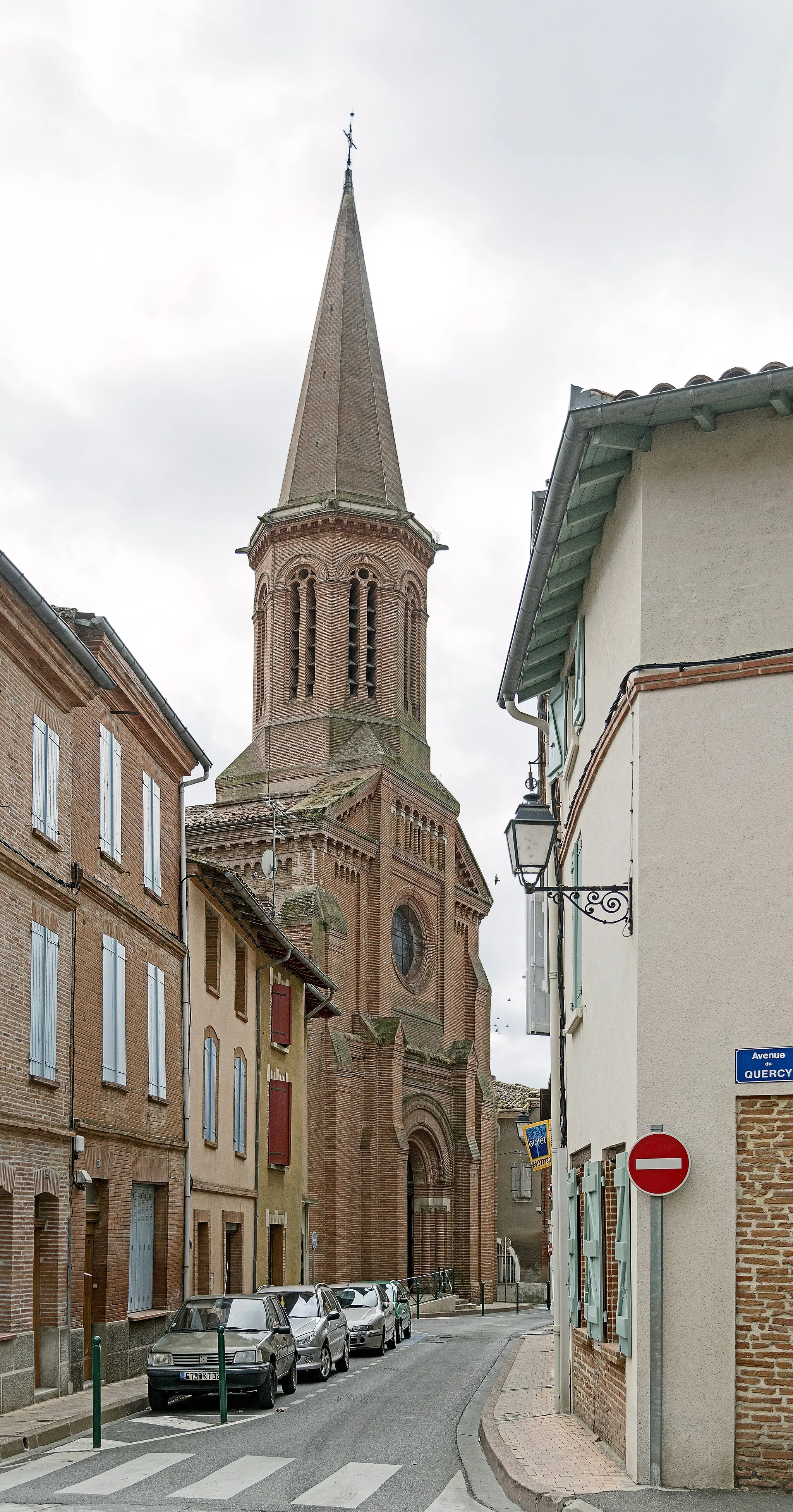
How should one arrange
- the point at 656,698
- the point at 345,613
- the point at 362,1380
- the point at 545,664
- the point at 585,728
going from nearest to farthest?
the point at 656,698 < the point at 585,728 < the point at 545,664 < the point at 362,1380 < the point at 345,613

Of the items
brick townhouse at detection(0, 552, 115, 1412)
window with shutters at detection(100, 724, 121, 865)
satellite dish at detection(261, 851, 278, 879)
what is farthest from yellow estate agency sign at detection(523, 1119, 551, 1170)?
satellite dish at detection(261, 851, 278, 879)

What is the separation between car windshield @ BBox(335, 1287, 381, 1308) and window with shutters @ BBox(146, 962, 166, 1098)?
6749 mm

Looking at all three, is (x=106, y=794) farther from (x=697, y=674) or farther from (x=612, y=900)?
(x=697, y=674)

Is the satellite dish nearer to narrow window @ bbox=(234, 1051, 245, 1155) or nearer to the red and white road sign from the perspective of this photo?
narrow window @ bbox=(234, 1051, 245, 1155)

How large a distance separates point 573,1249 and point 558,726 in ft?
17.0

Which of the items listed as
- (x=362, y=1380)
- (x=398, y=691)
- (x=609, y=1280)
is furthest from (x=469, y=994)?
(x=609, y=1280)

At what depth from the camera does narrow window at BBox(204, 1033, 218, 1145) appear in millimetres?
25703

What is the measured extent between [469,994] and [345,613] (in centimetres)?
1345

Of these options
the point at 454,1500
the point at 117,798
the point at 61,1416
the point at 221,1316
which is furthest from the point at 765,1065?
the point at 117,798

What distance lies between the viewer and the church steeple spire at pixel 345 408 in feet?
184

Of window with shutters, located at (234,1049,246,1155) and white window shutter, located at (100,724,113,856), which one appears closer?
white window shutter, located at (100,724,113,856)

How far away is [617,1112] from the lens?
1164cm

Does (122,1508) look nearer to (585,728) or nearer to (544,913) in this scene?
(585,728)

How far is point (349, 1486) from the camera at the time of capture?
11500 mm
